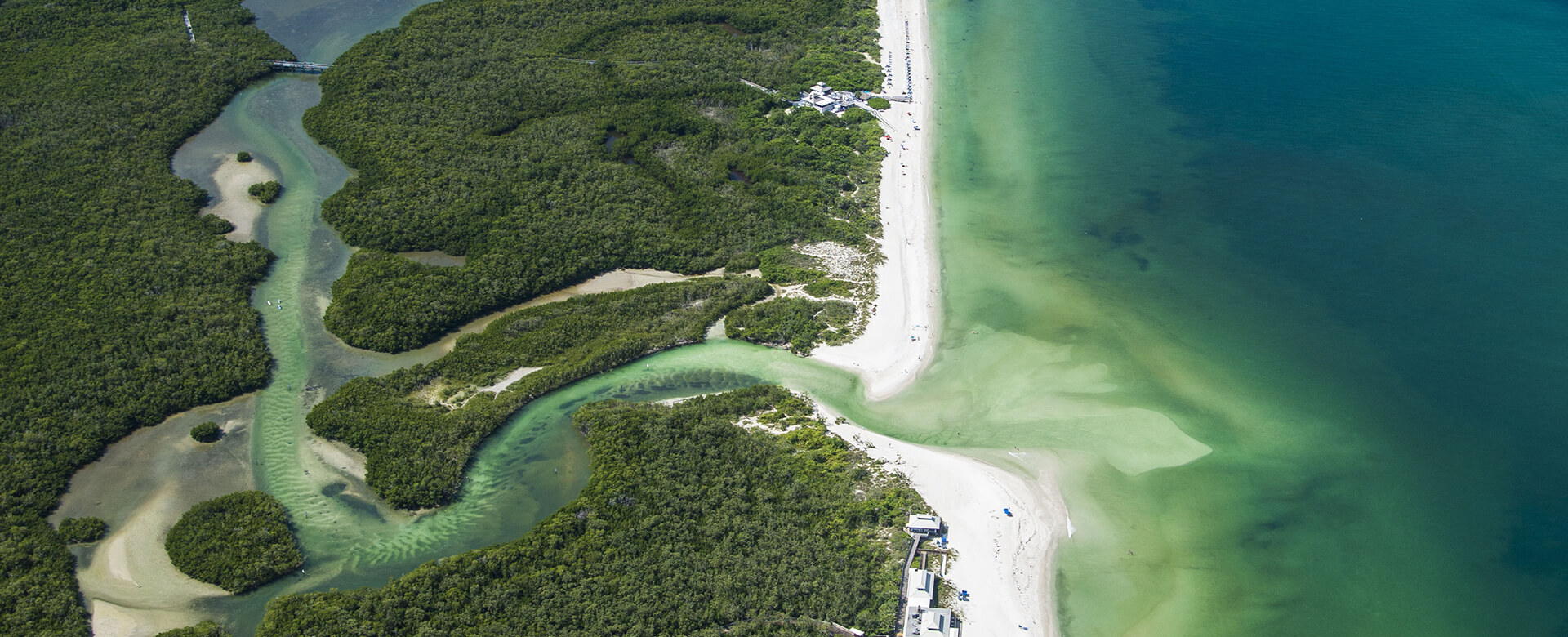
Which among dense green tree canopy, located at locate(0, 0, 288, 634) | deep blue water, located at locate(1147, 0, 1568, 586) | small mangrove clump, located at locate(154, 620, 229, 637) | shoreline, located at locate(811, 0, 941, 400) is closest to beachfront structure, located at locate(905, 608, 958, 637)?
shoreline, located at locate(811, 0, 941, 400)

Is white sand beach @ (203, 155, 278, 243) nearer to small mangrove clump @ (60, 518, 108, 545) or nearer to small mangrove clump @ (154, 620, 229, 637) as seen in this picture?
small mangrove clump @ (60, 518, 108, 545)

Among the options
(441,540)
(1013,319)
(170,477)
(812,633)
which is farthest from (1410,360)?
(170,477)

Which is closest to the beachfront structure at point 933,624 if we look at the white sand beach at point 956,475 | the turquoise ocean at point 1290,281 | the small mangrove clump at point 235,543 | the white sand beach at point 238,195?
the white sand beach at point 956,475

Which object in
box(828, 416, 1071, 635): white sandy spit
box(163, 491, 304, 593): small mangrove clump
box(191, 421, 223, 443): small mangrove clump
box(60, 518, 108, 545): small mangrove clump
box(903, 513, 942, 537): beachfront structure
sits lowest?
box(828, 416, 1071, 635): white sandy spit

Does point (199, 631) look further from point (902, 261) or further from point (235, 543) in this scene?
point (902, 261)

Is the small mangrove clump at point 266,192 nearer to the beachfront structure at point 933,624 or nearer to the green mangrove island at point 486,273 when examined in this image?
the green mangrove island at point 486,273

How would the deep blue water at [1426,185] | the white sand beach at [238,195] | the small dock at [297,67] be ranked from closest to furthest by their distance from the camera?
the deep blue water at [1426,185] → the white sand beach at [238,195] → the small dock at [297,67]

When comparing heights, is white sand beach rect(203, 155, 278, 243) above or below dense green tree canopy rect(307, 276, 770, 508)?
above

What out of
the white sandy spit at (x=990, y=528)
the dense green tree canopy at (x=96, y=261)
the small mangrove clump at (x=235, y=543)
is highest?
the dense green tree canopy at (x=96, y=261)
